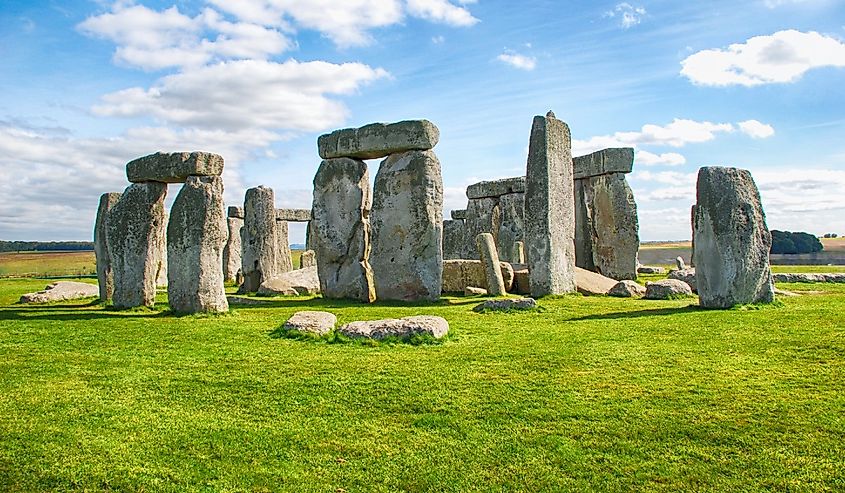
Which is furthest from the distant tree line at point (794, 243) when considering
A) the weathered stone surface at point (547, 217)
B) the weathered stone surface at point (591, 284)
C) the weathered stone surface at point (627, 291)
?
the weathered stone surface at point (547, 217)

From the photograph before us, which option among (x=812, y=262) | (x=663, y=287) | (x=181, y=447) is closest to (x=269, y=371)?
(x=181, y=447)

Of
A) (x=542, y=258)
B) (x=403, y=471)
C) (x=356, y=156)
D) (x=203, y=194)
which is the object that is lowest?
(x=403, y=471)

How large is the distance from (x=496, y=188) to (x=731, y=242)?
14348mm

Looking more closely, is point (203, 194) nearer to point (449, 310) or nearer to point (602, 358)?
point (449, 310)

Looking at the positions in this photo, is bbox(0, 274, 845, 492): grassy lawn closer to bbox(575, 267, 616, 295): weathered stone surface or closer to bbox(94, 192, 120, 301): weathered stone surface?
bbox(94, 192, 120, 301): weathered stone surface

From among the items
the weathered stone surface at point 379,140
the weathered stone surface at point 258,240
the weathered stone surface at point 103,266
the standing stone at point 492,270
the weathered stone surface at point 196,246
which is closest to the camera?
the weathered stone surface at point 196,246

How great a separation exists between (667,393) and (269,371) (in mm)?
3642

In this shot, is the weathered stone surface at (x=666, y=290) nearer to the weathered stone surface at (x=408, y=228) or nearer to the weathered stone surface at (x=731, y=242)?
the weathered stone surface at (x=731, y=242)

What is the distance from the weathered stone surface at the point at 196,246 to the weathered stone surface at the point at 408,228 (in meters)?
3.88

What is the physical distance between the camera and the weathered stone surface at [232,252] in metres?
22.9

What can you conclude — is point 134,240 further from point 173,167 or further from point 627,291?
point 627,291

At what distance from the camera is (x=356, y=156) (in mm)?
14406

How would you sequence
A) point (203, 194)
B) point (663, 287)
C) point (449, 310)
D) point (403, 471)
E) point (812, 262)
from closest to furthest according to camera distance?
point (403, 471)
point (203, 194)
point (449, 310)
point (663, 287)
point (812, 262)

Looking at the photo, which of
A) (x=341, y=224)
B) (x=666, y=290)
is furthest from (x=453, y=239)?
(x=666, y=290)
